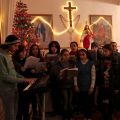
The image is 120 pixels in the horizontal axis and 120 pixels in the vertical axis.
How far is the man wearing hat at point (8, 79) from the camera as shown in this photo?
3.61 meters

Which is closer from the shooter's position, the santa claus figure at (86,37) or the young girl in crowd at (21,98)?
the young girl in crowd at (21,98)

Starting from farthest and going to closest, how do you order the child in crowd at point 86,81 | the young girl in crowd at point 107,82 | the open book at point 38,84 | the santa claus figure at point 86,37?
the santa claus figure at point 86,37 < the child in crowd at point 86,81 < the young girl in crowd at point 107,82 < the open book at point 38,84

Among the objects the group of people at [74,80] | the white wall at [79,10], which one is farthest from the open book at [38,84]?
the white wall at [79,10]

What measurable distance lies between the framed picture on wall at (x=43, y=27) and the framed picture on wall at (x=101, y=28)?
1.37 m

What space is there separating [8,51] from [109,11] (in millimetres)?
6838

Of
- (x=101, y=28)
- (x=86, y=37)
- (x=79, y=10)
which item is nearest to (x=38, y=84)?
(x=86, y=37)

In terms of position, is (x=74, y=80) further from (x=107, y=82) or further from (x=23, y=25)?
(x=23, y=25)

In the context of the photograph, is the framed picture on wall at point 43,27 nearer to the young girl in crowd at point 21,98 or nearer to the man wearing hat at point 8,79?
the young girl in crowd at point 21,98

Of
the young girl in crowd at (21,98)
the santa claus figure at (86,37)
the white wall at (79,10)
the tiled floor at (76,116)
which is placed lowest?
the tiled floor at (76,116)

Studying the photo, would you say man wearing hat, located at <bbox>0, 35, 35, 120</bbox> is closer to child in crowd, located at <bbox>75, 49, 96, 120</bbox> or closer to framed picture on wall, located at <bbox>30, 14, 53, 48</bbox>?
child in crowd, located at <bbox>75, 49, 96, 120</bbox>

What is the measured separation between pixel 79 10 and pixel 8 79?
6.51 m

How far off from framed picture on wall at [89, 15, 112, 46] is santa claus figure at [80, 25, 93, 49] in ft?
0.96

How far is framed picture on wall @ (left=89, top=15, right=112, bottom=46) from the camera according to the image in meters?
9.77

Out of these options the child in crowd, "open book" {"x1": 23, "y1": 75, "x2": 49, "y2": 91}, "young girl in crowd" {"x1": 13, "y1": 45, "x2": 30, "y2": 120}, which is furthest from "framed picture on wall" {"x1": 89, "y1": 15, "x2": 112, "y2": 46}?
"open book" {"x1": 23, "y1": 75, "x2": 49, "y2": 91}
